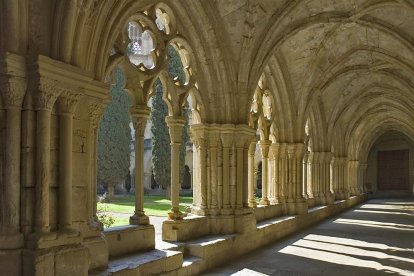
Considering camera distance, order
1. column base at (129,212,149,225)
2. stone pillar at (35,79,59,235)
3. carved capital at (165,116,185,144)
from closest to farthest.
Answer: stone pillar at (35,79,59,235)
column base at (129,212,149,225)
carved capital at (165,116,185,144)

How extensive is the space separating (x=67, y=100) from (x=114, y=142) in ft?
45.3

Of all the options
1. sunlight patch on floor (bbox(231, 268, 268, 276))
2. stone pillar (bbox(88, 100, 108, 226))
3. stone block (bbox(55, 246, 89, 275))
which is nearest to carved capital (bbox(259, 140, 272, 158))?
sunlight patch on floor (bbox(231, 268, 268, 276))

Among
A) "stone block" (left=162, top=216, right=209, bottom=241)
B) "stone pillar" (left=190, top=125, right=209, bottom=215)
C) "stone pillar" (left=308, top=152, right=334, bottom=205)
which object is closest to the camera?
"stone block" (left=162, top=216, right=209, bottom=241)

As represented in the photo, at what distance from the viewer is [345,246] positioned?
7.48 metres

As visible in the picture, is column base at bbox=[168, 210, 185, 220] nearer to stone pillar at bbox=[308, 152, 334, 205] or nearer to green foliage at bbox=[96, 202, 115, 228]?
green foliage at bbox=[96, 202, 115, 228]

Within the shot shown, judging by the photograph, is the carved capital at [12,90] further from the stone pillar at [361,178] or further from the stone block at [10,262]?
the stone pillar at [361,178]

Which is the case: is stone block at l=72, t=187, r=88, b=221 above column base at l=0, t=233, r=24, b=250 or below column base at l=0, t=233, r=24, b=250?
above

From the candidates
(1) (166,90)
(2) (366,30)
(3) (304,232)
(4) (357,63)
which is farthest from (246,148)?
(4) (357,63)

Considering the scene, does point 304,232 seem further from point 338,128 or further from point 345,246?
point 338,128

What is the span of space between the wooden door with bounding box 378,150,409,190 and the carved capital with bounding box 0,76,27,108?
2566 centimetres

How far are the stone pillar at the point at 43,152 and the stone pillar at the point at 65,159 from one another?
0.16m

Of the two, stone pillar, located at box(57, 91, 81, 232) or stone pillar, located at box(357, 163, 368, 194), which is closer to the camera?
stone pillar, located at box(57, 91, 81, 232)

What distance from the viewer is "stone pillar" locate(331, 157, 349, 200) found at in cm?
1642

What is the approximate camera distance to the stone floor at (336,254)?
18.5 feet
